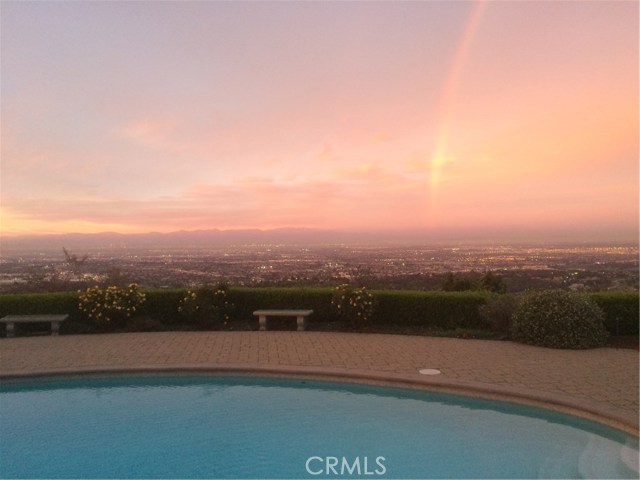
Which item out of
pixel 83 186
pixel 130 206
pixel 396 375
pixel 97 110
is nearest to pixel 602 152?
pixel 396 375

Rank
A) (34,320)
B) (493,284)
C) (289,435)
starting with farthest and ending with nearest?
(493,284) → (34,320) → (289,435)

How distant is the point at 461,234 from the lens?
102 feet

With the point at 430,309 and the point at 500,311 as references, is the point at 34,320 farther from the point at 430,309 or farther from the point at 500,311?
the point at 500,311

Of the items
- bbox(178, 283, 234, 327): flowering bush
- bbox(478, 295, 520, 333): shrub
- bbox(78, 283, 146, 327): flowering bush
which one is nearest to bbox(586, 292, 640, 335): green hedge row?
bbox(478, 295, 520, 333): shrub

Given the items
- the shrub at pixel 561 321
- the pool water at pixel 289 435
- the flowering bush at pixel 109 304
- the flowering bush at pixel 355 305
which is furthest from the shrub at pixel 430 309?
the flowering bush at pixel 109 304

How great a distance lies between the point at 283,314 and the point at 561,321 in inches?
245

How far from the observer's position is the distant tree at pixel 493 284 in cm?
1302

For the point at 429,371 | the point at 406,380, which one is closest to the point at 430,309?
the point at 429,371

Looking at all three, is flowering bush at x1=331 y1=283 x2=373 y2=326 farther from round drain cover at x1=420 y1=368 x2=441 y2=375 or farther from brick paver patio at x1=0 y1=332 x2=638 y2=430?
round drain cover at x1=420 y1=368 x2=441 y2=375

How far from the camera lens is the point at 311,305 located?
12891 mm

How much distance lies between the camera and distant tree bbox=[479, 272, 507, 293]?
13023 mm

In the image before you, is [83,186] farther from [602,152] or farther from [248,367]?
[602,152]

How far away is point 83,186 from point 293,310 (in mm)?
10169

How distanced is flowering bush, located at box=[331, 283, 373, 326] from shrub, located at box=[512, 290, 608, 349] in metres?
3.48
